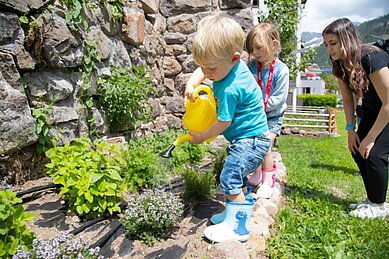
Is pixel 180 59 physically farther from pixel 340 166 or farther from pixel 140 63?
pixel 340 166

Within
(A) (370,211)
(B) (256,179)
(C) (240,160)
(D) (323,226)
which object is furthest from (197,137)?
(A) (370,211)

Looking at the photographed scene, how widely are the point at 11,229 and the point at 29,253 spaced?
18 cm

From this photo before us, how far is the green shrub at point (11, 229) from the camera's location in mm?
1273

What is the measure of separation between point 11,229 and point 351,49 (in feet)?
7.34

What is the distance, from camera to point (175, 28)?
424 centimetres

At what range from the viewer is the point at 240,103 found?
1623 mm

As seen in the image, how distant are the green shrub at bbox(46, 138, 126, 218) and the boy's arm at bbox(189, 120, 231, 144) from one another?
0.56 meters

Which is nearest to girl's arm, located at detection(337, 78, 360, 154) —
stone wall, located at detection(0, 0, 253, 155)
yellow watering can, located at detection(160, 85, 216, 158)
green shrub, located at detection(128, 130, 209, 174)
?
yellow watering can, located at detection(160, 85, 216, 158)

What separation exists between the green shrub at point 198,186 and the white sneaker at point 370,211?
104 centimetres

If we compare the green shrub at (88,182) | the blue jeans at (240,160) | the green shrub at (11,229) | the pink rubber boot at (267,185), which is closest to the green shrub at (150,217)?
the green shrub at (88,182)

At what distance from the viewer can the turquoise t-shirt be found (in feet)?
5.06

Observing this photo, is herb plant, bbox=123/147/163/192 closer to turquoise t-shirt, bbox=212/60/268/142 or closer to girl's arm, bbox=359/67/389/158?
turquoise t-shirt, bbox=212/60/268/142

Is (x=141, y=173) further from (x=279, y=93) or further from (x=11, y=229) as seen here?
(x=279, y=93)

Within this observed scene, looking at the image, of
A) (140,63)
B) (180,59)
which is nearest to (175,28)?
(180,59)
